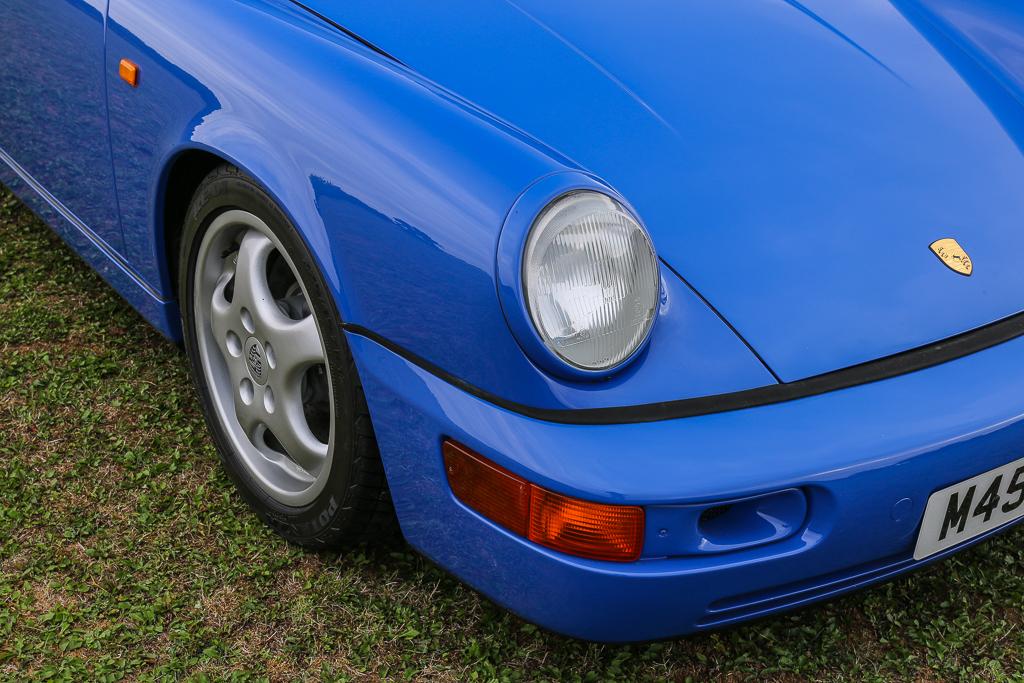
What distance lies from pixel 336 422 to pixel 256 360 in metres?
0.30

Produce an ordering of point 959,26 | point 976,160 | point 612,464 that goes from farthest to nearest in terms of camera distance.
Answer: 1. point 959,26
2. point 976,160
3. point 612,464

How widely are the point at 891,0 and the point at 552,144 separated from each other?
0.91 meters

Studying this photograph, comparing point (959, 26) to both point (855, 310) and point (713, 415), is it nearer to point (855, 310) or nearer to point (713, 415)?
point (855, 310)

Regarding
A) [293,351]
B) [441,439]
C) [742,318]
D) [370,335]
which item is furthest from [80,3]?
[742,318]

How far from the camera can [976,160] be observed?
2.03 metres

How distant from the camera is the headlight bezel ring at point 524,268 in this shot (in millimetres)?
1590

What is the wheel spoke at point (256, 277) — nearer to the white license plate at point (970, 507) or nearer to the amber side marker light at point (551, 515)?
the amber side marker light at point (551, 515)

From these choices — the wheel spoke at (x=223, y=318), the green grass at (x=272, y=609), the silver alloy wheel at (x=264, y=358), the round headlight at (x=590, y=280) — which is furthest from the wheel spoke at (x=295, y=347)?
the round headlight at (x=590, y=280)

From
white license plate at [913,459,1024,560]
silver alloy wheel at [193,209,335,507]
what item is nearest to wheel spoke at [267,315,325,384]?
silver alloy wheel at [193,209,335,507]

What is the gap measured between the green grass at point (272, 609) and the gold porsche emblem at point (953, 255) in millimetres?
650

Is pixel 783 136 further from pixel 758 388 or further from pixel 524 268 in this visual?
pixel 524 268

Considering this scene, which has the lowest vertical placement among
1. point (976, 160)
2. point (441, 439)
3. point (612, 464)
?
point (441, 439)

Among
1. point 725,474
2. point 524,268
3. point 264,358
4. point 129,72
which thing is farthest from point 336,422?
point 129,72

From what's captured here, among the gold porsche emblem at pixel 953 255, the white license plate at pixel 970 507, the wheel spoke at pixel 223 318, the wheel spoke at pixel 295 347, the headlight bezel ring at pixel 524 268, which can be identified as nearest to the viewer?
the headlight bezel ring at pixel 524 268
